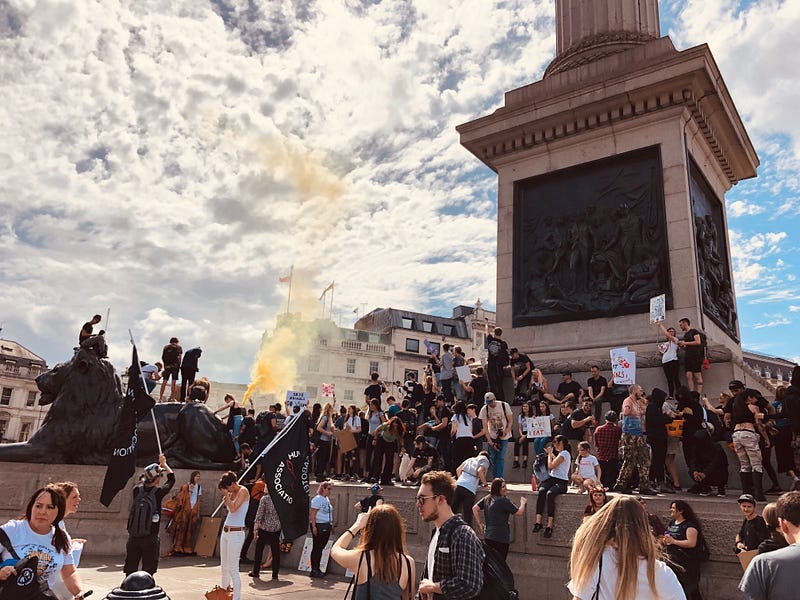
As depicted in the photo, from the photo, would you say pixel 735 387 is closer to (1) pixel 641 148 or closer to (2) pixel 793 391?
(2) pixel 793 391

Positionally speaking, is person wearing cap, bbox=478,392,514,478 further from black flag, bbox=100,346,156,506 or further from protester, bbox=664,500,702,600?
black flag, bbox=100,346,156,506

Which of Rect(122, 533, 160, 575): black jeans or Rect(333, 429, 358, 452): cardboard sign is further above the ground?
Rect(333, 429, 358, 452): cardboard sign

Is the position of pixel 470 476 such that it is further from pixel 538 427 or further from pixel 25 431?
pixel 25 431

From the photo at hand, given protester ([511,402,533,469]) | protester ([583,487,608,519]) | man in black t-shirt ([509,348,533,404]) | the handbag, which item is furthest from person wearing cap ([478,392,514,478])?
the handbag

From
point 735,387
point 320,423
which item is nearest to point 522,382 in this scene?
point 320,423

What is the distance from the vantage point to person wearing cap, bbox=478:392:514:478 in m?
12.8

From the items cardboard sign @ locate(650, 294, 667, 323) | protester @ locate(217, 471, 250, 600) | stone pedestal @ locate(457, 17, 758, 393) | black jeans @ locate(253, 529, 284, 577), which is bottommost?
black jeans @ locate(253, 529, 284, 577)

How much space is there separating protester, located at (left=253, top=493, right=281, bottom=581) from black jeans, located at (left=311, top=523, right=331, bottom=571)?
2.13 ft

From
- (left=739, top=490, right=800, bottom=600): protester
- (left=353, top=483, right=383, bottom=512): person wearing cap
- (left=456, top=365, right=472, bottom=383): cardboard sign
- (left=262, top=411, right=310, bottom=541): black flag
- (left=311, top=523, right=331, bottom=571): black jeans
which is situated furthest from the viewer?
(left=456, top=365, right=472, bottom=383): cardboard sign

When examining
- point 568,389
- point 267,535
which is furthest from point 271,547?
point 568,389

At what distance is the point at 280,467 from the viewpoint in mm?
9688

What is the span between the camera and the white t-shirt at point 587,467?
10375 millimetres

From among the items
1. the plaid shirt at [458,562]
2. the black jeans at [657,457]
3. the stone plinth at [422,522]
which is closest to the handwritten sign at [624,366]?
the black jeans at [657,457]

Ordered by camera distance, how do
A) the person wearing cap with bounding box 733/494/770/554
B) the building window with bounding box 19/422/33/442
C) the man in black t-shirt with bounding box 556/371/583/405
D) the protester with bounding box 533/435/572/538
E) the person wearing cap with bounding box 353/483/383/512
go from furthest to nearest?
the building window with bounding box 19/422/33/442 < the man in black t-shirt with bounding box 556/371/583/405 < the person wearing cap with bounding box 353/483/383/512 < the protester with bounding box 533/435/572/538 < the person wearing cap with bounding box 733/494/770/554
